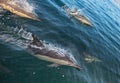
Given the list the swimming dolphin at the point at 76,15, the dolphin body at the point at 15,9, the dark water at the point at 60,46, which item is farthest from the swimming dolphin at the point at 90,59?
the swimming dolphin at the point at 76,15

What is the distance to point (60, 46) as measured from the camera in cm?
1697

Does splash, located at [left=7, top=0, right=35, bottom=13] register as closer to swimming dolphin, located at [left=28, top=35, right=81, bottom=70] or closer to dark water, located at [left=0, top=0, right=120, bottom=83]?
dark water, located at [left=0, top=0, right=120, bottom=83]

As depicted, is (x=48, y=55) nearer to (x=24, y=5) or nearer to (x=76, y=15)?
(x=24, y=5)

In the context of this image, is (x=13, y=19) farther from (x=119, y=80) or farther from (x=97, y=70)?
→ (x=119, y=80)

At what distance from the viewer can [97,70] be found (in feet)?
55.1

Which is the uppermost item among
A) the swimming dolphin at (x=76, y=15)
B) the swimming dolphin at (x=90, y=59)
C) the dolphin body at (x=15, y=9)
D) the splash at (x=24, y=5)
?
the swimming dolphin at (x=90, y=59)

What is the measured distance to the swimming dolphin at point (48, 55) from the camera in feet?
47.7

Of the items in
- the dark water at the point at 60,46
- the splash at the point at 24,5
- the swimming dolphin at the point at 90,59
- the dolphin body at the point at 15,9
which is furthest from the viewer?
the splash at the point at 24,5

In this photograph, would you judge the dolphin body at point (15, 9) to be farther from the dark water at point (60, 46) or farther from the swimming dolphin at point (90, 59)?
the swimming dolphin at point (90, 59)

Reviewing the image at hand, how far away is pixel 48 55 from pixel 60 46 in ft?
7.97

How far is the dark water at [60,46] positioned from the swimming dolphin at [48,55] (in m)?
0.27

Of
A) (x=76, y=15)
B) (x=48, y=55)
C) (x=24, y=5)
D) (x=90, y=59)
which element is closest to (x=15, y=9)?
(x=24, y=5)

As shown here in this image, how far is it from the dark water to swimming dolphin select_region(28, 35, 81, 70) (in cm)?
27

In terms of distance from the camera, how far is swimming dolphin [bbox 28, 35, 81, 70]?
14.5 metres
